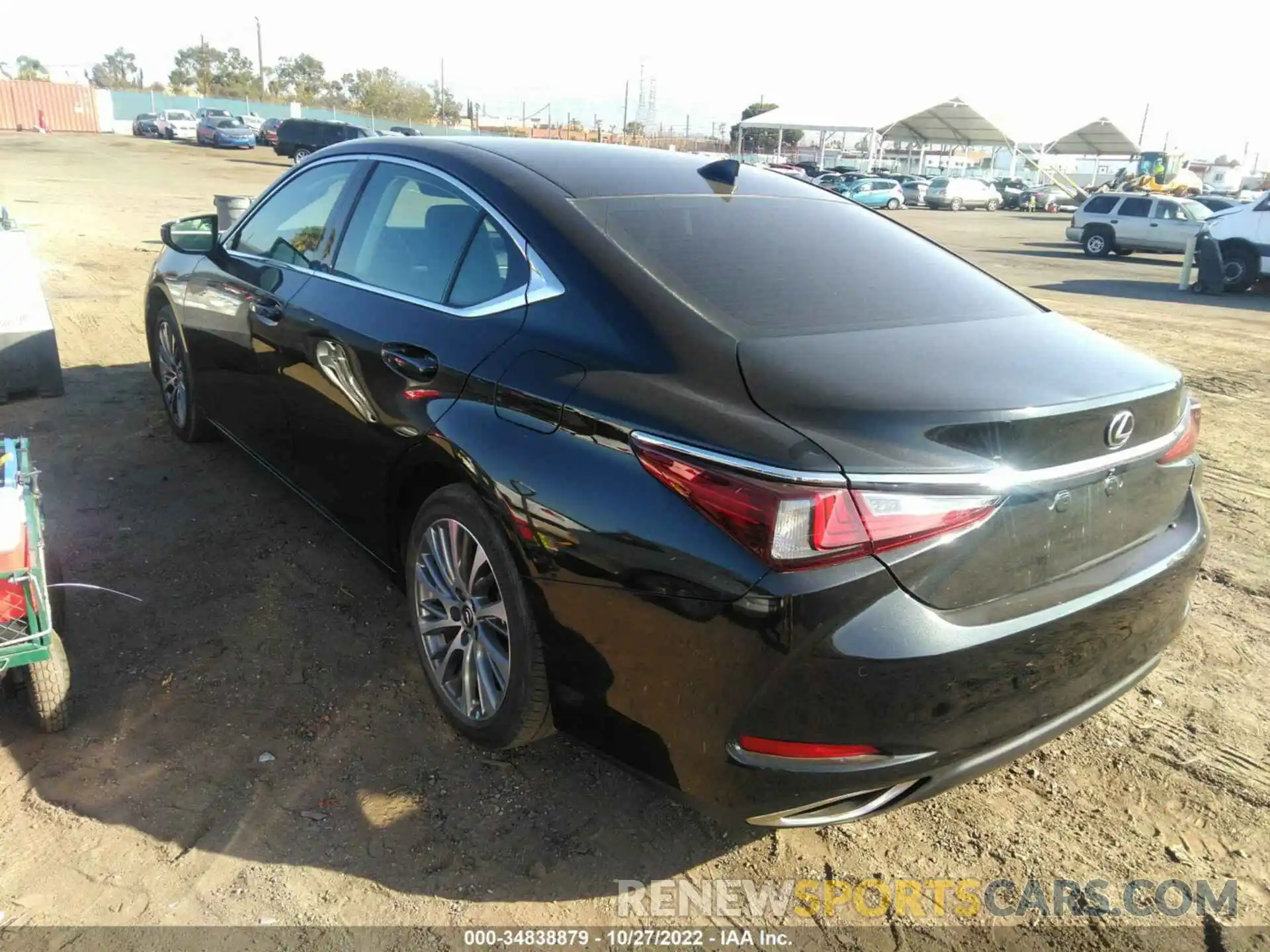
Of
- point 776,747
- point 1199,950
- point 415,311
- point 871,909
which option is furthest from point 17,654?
point 1199,950

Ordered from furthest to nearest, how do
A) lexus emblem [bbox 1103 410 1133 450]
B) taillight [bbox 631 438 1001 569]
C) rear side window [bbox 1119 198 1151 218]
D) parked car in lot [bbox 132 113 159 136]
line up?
parked car in lot [bbox 132 113 159 136] → rear side window [bbox 1119 198 1151 218] → lexus emblem [bbox 1103 410 1133 450] → taillight [bbox 631 438 1001 569]

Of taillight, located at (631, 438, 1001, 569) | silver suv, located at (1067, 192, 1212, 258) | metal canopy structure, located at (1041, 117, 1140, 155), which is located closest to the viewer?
taillight, located at (631, 438, 1001, 569)

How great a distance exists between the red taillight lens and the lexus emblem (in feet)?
2.95

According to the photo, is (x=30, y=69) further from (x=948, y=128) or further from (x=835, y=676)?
(x=835, y=676)

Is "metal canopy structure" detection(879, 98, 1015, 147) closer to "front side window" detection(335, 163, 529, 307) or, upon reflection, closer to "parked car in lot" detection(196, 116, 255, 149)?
"parked car in lot" detection(196, 116, 255, 149)

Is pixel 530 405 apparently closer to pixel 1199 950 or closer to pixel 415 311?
pixel 415 311

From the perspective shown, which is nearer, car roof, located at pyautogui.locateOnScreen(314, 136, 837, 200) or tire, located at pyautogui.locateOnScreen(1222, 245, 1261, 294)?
car roof, located at pyautogui.locateOnScreen(314, 136, 837, 200)

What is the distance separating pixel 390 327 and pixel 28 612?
1298 mm

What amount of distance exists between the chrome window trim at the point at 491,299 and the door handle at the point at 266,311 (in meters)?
0.16

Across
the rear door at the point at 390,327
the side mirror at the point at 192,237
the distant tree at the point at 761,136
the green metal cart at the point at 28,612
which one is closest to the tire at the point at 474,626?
the rear door at the point at 390,327

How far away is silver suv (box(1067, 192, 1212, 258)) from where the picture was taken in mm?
22500

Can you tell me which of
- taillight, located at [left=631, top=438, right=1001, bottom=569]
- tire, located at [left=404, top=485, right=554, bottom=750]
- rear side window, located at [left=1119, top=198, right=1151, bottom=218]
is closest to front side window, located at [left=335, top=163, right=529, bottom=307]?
tire, located at [left=404, top=485, right=554, bottom=750]

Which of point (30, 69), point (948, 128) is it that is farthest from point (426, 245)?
point (30, 69)

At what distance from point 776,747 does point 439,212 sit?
2.08 m
